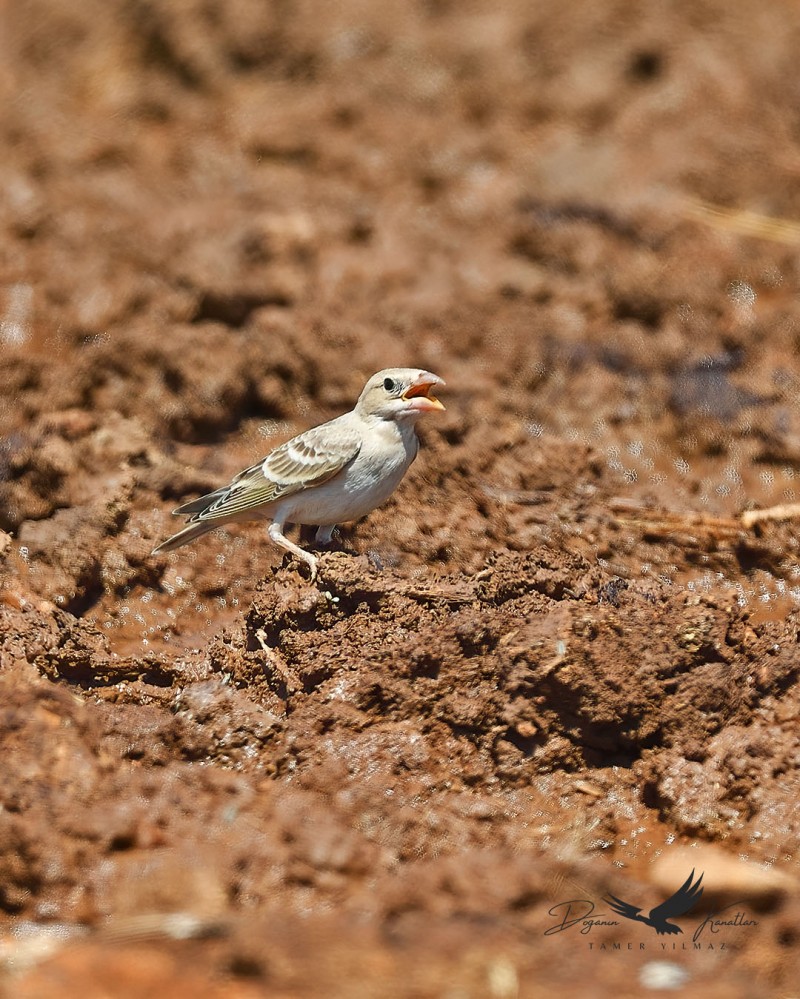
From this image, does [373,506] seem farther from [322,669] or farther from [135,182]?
[135,182]

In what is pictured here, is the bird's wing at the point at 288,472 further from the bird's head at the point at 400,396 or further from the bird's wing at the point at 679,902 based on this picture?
the bird's wing at the point at 679,902

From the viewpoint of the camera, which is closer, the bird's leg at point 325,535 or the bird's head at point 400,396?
the bird's head at point 400,396

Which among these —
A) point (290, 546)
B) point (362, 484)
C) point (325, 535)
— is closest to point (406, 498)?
point (325, 535)

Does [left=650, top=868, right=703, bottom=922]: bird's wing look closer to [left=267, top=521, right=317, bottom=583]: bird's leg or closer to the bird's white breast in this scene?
[left=267, top=521, right=317, bottom=583]: bird's leg

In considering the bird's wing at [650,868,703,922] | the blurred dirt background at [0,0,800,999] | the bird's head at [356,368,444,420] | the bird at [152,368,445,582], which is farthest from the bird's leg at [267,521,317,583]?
the bird's wing at [650,868,703,922]

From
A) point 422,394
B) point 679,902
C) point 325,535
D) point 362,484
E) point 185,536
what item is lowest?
point 679,902

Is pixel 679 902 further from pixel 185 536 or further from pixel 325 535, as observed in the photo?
pixel 185 536

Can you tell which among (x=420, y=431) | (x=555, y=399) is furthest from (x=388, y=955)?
(x=555, y=399)

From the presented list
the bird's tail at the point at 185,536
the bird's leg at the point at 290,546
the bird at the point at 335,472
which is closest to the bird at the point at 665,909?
the bird's leg at the point at 290,546
